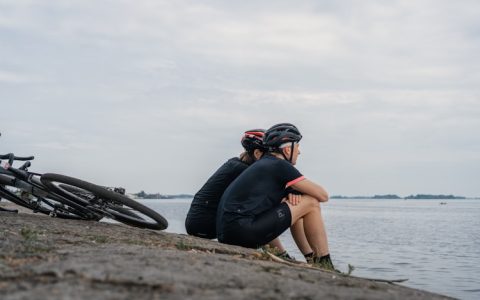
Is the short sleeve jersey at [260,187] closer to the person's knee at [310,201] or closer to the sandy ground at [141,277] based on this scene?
the person's knee at [310,201]

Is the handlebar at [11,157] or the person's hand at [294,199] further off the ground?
the handlebar at [11,157]

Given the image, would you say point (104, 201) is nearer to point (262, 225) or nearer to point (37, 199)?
point (37, 199)

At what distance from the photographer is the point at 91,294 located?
3074 mm

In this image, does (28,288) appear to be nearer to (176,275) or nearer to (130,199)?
(176,275)

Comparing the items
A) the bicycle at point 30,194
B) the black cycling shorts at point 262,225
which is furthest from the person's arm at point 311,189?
the bicycle at point 30,194

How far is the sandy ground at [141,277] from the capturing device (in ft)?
10.5

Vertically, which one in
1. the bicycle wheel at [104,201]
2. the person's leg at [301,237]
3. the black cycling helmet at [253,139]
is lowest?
the person's leg at [301,237]

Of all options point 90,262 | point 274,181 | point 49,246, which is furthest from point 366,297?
point 274,181

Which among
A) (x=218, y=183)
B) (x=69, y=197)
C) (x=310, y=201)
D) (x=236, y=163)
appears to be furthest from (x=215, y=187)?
(x=69, y=197)

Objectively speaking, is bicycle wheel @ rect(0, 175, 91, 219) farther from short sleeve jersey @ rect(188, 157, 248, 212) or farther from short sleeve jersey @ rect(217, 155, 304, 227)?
short sleeve jersey @ rect(217, 155, 304, 227)

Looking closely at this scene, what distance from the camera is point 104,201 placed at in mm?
7551

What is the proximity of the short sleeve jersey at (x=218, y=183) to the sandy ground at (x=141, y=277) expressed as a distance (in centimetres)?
235

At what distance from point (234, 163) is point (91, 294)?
4.58m

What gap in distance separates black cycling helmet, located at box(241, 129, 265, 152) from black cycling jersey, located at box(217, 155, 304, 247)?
29.1 inches
